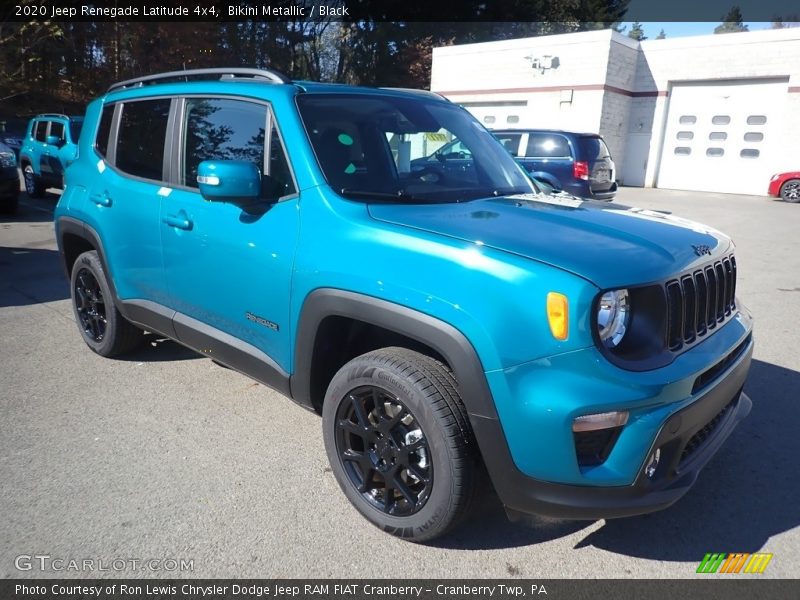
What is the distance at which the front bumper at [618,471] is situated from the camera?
83.4 inches

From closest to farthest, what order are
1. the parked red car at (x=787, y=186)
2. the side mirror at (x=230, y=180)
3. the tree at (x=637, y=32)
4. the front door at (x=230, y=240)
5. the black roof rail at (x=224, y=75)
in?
the side mirror at (x=230, y=180) < the front door at (x=230, y=240) < the black roof rail at (x=224, y=75) < the parked red car at (x=787, y=186) < the tree at (x=637, y=32)

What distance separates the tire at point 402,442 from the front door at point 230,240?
1.59 ft

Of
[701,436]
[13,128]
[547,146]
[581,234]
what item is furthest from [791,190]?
[13,128]

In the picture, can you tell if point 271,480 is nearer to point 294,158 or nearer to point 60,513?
point 60,513

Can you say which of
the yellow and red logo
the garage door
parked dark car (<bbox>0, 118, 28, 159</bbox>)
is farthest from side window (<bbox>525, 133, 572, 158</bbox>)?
parked dark car (<bbox>0, 118, 28, 159</bbox>)

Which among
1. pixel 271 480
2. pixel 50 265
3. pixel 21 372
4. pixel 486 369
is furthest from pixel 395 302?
pixel 50 265

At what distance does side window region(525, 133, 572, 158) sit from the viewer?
11.7 metres

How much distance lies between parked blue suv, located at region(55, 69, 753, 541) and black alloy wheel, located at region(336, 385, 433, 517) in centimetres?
1

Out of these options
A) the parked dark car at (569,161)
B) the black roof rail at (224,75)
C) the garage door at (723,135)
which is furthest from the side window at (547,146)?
the garage door at (723,135)

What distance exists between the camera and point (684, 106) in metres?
21.5

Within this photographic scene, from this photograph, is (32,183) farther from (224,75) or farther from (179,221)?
(179,221)

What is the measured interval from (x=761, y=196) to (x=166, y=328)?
21.6 m

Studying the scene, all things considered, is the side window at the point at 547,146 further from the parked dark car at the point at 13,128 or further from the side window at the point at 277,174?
the parked dark car at the point at 13,128

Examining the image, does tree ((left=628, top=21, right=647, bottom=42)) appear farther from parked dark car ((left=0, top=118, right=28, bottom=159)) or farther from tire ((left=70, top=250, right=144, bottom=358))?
tire ((left=70, top=250, right=144, bottom=358))
